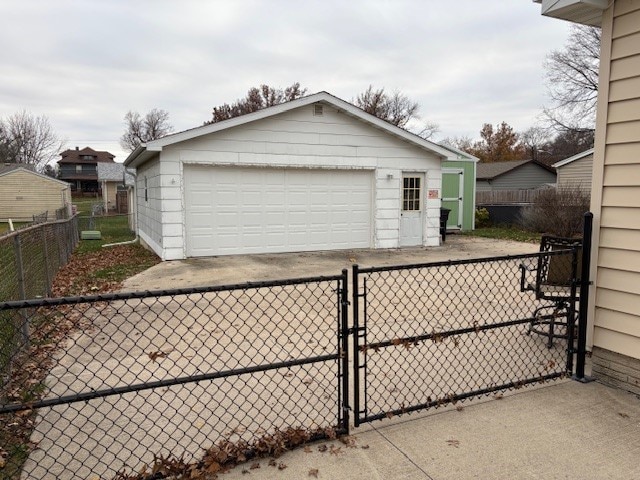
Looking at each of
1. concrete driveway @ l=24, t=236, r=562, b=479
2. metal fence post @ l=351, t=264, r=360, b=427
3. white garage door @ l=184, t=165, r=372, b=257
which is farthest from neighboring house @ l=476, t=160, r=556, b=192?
metal fence post @ l=351, t=264, r=360, b=427

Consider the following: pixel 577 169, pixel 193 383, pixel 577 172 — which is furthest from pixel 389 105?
pixel 193 383

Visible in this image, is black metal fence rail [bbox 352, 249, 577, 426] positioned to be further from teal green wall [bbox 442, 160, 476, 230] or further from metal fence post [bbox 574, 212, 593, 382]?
teal green wall [bbox 442, 160, 476, 230]

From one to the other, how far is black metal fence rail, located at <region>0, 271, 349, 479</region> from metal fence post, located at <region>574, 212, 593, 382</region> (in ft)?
6.79

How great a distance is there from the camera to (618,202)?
3609mm

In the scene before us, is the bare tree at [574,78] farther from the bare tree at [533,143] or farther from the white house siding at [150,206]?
the white house siding at [150,206]

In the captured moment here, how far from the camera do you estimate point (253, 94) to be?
42688mm

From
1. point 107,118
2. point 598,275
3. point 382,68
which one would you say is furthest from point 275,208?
point 107,118

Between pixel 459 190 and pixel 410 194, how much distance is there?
559 cm

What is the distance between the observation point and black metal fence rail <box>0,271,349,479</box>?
2613 millimetres

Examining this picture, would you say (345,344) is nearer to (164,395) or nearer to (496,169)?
(164,395)

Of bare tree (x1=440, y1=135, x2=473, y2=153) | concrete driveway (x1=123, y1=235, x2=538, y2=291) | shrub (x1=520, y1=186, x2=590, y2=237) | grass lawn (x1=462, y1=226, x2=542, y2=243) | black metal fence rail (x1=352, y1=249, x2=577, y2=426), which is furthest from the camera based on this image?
bare tree (x1=440, y1=135, x2=473, y2=153)

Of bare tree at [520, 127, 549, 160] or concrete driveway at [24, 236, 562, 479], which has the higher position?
bare tree at [520, 127, 549, 160]

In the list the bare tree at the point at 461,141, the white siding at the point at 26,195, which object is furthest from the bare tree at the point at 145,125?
the bare tree at the point at 461,141

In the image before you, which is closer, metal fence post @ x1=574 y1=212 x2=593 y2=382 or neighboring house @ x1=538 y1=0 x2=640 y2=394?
neighboring house @ x1=538 y1=0 x2=640 y2=394
